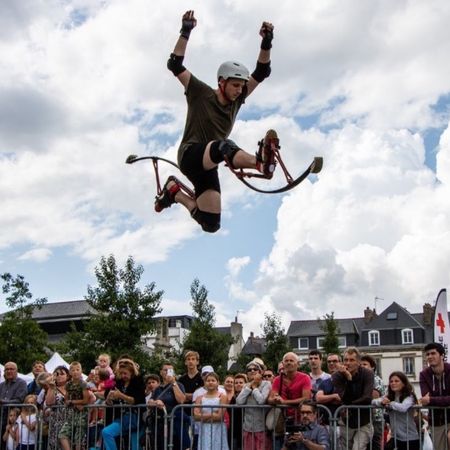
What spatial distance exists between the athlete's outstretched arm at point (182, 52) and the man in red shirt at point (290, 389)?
13.2 ft

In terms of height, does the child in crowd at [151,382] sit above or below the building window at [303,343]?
below

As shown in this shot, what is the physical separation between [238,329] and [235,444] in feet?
191

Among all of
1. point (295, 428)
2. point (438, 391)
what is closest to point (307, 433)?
point (295, 428)

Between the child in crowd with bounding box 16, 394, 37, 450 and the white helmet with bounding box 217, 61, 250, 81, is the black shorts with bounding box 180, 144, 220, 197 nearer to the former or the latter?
the white helmet with bounding box 217, 61, 250, 81

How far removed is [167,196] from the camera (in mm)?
8602

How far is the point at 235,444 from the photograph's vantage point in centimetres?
977

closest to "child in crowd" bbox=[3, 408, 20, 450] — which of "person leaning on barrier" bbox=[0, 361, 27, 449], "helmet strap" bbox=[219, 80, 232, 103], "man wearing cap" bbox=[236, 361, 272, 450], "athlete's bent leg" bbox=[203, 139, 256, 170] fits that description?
"person leaning on barrier" bbox=[0, 361, 27, 449]

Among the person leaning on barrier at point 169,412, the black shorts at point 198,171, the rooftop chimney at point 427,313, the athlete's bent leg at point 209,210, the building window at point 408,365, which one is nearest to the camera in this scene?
the black shorts at point 198,171

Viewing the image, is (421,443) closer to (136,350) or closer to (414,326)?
(136,350)

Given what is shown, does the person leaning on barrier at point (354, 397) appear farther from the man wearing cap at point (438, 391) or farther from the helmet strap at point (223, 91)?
the helmet strap at point (223, 91)

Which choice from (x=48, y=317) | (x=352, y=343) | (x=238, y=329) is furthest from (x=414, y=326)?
(x=48, y=317)

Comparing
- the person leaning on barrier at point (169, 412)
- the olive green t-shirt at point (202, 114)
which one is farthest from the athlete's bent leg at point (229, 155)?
the person leaning on barrier at point (169, 412)

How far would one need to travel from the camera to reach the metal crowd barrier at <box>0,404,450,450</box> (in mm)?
8711

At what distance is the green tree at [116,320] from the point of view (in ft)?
76.6
